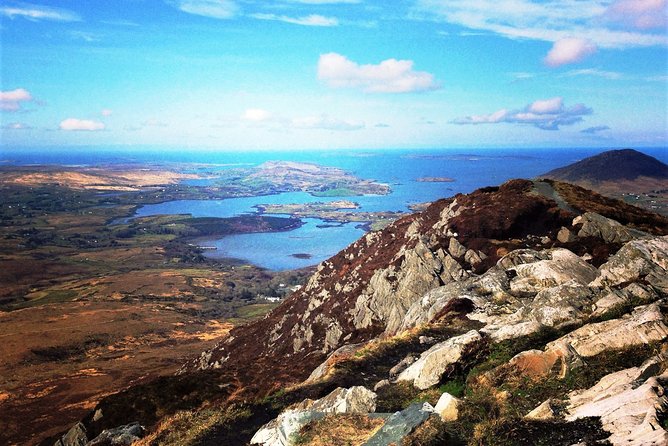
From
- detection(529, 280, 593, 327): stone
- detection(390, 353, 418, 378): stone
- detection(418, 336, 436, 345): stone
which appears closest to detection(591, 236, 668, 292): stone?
detection(529, 280, 593, 327): stone

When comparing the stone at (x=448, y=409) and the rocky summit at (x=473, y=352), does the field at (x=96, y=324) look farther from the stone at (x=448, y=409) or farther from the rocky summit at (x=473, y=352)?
the stone at (x=448, y=409)

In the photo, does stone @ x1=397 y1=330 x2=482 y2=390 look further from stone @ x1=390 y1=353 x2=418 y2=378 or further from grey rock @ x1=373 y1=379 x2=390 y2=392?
stone @ x1=390 y1=353 x2=418 y2=378

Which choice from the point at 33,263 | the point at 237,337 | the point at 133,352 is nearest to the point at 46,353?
the point at 133,352

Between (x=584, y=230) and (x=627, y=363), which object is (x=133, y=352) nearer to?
(x=584, y=230)

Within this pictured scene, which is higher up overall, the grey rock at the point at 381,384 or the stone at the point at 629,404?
the stone at the point at 629,404

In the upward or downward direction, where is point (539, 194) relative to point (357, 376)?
upward

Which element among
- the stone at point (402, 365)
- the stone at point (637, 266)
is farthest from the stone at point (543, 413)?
the stone at point (637, 266)

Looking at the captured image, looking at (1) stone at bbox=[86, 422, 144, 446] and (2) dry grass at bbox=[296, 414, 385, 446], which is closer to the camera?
(2) dry grass at bbox=[296, 414, 385, 446]
